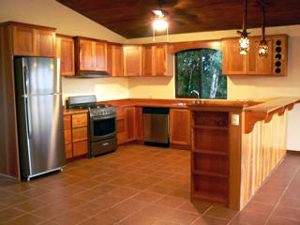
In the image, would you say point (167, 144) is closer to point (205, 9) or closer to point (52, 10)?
point (205, 9)

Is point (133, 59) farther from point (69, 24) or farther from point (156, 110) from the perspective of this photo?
point (69, 24)

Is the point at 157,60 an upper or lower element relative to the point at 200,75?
upper

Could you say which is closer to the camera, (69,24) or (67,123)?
(67,123)

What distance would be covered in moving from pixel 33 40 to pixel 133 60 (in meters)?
2.90

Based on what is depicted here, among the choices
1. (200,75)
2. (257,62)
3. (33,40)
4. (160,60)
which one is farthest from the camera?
(160,60)

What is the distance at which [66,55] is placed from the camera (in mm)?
6008

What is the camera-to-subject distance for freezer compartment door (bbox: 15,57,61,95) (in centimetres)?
461

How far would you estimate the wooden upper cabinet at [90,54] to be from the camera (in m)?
6.17

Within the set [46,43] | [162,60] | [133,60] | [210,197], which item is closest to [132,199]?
[210,197]

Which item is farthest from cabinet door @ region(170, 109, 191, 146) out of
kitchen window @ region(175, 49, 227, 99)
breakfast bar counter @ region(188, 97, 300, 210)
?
breakfast bar counter @ region(188, 97, 300, 210)

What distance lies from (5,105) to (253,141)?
3.66 m

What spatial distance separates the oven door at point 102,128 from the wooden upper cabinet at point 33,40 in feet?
5.17

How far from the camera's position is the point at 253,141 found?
157 inches

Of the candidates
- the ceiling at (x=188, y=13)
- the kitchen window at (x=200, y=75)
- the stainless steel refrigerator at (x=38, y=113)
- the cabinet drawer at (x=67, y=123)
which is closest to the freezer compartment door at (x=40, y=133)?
the stainless steel refrigerator at (x=38, y=113)
